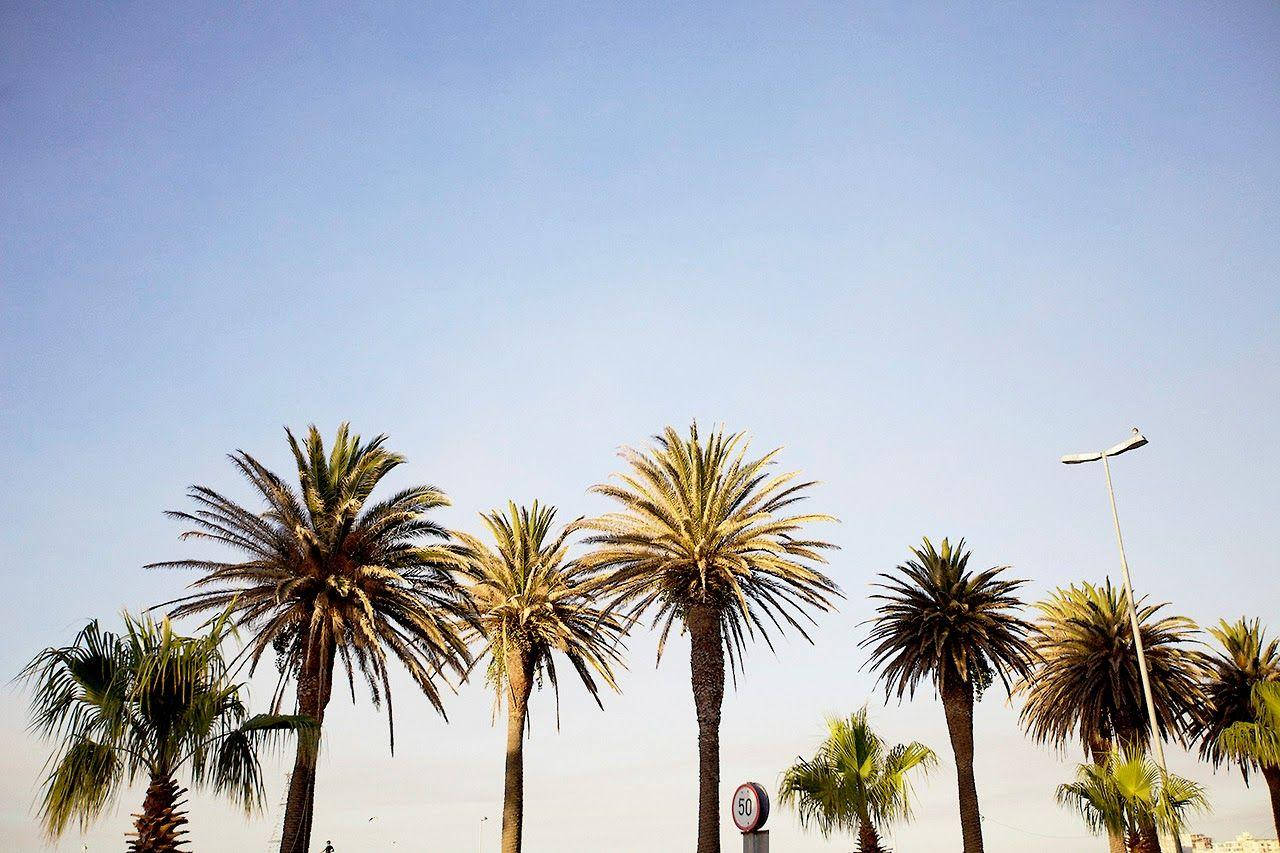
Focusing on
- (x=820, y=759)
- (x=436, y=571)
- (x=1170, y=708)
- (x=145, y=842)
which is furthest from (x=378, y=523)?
(x=1170, y=708)

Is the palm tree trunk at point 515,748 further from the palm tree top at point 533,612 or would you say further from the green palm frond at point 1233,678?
the green palm frond at point 1233,678

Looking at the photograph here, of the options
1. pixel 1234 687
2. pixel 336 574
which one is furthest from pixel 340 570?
pixel 1234 687

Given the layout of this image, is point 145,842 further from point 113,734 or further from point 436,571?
point 436,571

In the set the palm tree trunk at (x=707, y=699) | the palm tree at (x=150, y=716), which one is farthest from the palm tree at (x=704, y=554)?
the palm tree at (x=150, y=716)

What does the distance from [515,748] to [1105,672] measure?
25938 mm

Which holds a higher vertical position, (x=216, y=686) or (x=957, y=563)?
(x=957, y=563)

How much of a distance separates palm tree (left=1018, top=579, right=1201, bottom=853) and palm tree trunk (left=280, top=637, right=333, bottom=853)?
97.6 feet

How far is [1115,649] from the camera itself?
48812mm

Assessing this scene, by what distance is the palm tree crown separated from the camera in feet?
158

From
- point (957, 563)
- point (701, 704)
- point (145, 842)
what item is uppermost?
point (957, 563)

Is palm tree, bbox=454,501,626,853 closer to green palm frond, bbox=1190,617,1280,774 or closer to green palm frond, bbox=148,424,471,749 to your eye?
green palm frond, bbox=148,424,471,749

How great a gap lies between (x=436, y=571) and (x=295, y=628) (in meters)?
5.12

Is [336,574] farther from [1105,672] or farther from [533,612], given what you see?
[1105,672]

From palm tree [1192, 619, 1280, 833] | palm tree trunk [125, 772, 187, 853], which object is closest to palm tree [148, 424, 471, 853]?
palm tree trunk [125, 772, 187, 853]
